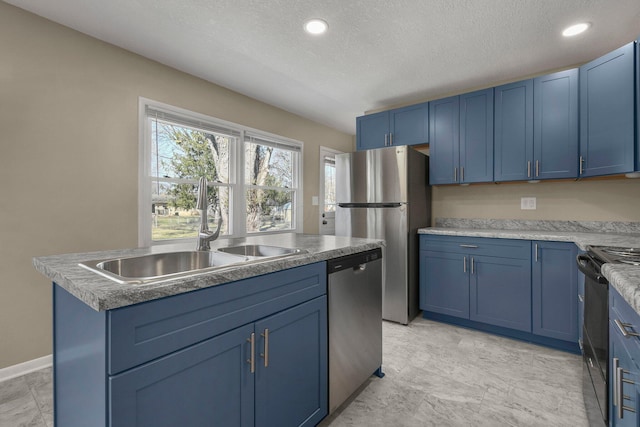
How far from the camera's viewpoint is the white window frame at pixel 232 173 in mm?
2729

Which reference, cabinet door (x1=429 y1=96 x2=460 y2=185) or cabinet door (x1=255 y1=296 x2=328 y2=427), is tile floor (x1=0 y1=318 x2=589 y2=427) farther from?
cabinet door (x1=429 y1=96 x2=460 y2=185)

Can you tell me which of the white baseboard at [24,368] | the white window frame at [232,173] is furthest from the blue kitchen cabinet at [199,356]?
the white window frame at [232,173]

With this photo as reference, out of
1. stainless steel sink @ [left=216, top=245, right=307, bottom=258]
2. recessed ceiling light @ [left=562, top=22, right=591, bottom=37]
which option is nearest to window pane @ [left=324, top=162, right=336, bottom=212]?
stainless steel sink @ [left=216, top=245, right=307, bottom=258]

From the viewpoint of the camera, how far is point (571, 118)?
2602 mm

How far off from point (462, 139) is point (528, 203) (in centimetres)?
92

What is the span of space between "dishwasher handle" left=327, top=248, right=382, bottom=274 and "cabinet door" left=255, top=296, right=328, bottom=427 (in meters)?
0.17

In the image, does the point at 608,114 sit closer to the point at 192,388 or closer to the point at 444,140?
the point at 444,140

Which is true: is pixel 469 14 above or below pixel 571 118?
above

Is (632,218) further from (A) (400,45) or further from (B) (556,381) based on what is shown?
(A) (400,45)

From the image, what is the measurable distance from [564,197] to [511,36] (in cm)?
158

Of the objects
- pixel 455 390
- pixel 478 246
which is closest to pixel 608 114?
pixel 478 246

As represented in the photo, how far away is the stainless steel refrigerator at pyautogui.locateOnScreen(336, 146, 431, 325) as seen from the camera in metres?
3.05

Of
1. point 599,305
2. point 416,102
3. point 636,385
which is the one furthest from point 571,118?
point 636,385

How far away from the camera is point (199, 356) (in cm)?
103
